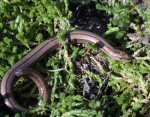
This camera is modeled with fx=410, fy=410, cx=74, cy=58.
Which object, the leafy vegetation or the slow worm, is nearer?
the leafy vegetation

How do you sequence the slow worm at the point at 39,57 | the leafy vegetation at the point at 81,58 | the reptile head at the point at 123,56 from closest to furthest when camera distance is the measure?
the leafy vegetation at the point at 81,58, the slow worm at the point at 39,57, the reptile head at the point at 123,56

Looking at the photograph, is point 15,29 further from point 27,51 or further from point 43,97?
point 43,97

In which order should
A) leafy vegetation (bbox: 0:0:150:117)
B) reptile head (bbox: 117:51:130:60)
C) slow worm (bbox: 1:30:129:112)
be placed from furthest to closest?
reptile head (bbox: 117:51:130:60), slow worm (bbox: 1:30:129:112), leafy vegetation (bbox: 0:0:150:117)

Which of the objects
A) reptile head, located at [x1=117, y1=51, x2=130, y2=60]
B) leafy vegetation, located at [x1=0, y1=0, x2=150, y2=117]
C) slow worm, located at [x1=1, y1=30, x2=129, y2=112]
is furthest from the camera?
reptile head, located at [x1=117, y1=51, x2=130, y2=60]

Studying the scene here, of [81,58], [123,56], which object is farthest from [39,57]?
[123,56]

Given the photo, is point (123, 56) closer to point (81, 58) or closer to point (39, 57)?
point (81, 58)
